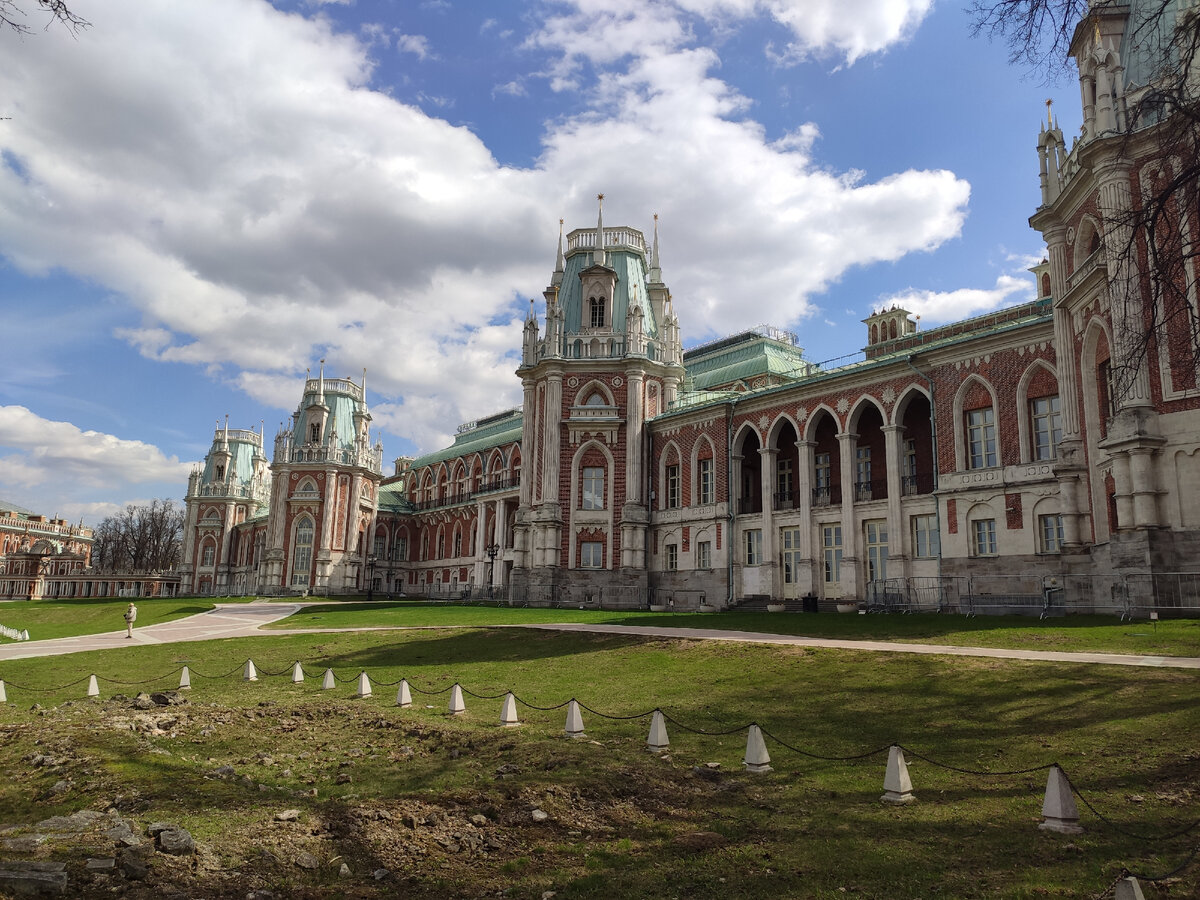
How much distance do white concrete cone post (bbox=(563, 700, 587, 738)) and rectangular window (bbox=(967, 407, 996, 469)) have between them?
24674mm

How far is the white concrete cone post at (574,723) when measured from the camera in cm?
1350

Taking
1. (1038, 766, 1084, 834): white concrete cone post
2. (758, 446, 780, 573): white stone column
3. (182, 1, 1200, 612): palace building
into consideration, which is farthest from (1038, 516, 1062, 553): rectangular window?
(1038, 766, 1084, 834): white concrete cone post

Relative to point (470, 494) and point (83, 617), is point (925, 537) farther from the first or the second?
point (83, 617)

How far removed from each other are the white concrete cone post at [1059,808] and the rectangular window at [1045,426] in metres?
24.5

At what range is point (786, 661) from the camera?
18375 millimetres

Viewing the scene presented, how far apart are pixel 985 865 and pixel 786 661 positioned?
10.5 meters

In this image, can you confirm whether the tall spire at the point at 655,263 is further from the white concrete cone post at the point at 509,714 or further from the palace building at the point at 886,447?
the white concrete cone post at the point at 509,714

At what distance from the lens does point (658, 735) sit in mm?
12586

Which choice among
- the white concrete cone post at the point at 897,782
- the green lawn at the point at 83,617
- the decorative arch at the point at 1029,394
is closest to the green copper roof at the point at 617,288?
the decorative arch at the point at 1029,394

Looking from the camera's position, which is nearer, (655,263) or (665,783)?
(665,783)

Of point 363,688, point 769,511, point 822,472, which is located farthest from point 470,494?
point 363,688

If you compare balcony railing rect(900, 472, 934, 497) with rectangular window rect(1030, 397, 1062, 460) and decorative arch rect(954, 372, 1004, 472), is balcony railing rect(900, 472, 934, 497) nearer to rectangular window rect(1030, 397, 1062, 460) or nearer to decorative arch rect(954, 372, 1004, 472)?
decorative arch rect(954, 372, 1004, 472)

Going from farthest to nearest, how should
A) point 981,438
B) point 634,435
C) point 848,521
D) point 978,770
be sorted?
point 634,435 < point 848,521 < point 981,438 < point 978,770

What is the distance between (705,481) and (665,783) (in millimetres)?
33829
